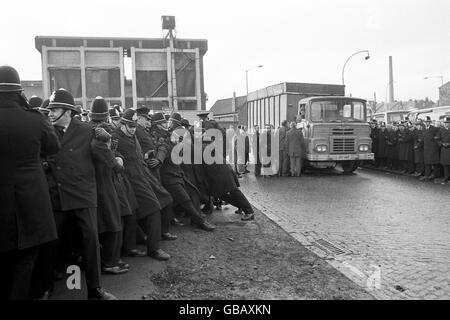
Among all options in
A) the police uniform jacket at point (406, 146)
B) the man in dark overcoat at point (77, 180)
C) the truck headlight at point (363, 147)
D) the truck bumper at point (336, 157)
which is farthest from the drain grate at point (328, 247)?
the police uniform jacket at point (406, 146)

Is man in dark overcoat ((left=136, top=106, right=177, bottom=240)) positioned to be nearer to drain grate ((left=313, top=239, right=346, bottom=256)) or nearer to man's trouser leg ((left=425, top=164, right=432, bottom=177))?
drain grate ((left=313, top=239, right=346, bottom=256))

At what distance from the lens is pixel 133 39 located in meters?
8.84


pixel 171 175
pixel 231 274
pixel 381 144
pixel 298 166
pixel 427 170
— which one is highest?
pixel 381 144

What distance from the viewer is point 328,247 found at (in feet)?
20.7

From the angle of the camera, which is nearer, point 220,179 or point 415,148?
point 220,179

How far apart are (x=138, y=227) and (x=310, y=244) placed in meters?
2.44

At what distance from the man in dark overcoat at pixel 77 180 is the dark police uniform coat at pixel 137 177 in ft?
3.75

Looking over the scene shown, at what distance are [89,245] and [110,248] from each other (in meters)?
0.81

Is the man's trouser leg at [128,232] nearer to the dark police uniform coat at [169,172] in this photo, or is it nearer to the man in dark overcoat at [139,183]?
the man in dark overcoat at [139,183]

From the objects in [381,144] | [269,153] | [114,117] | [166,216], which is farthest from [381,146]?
[114,117]

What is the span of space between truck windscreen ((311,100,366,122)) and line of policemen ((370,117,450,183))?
5.55 feet

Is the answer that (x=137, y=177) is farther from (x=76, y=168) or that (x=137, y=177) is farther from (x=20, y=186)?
(x=20, y=186)
